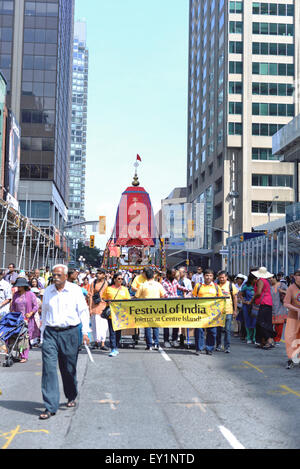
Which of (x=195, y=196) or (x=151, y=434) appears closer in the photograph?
(x=151, y=434)

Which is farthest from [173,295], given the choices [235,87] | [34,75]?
[34,75]

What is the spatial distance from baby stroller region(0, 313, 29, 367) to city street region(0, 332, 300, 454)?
319mm

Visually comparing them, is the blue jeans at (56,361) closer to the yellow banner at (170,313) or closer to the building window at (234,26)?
the yellow banner at (170,313)

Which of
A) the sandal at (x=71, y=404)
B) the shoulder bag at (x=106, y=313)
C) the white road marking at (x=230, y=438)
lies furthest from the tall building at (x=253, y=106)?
the white road marking at (x=230, y=438)

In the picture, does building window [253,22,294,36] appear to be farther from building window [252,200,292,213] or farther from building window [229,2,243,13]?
building window [252,200,292,213]

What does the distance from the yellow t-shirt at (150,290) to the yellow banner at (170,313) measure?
0.99 ft

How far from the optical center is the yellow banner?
11.6 meters

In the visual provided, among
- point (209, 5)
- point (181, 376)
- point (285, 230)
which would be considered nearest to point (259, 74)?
point (209, 5)

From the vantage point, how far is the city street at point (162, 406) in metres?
5.30

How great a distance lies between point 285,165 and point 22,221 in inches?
1511

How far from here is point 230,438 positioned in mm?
5363

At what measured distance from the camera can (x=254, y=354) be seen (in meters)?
11.8

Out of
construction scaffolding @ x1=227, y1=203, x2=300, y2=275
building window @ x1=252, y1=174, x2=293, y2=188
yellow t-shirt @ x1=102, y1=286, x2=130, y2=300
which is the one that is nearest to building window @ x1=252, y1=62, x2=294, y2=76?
building window @ x1=252, y1=174, x2=293, y2=188

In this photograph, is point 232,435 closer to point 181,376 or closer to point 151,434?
point 151,434
